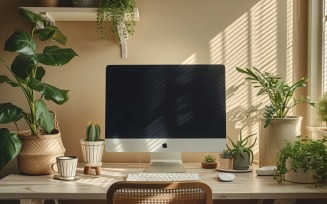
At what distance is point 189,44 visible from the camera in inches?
109

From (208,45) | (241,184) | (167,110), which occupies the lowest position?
(241,184)

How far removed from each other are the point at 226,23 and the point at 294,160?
1.01 metres

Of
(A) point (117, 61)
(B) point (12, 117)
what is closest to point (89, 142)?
(B) point (12, 117)

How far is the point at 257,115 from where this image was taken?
9.18 feet

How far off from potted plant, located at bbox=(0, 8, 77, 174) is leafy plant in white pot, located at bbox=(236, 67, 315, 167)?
106cm

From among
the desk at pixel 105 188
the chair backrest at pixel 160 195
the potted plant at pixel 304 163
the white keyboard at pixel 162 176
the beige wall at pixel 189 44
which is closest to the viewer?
the chair backrest at pixel 160 195

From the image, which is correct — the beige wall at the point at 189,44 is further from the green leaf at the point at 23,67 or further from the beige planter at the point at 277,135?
the green leaf at the point at 23,67

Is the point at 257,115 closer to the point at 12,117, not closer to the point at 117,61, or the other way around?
the point at 117,61

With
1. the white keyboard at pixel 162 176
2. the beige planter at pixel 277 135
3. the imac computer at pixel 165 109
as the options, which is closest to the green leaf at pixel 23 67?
the imac computer at pixel 165 109

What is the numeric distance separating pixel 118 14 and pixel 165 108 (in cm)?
60

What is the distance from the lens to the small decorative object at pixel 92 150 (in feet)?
7.88

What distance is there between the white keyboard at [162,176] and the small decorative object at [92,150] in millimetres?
217

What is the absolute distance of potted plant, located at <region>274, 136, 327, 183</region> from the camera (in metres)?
2.13

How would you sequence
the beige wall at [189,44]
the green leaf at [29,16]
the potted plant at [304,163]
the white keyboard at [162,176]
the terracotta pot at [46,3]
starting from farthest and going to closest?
the beige wall at [189,44], the terracotta pot at [46,3], the green leaf at [29,16], the white keyboard at [162,176], the potted plant at [304,163]
